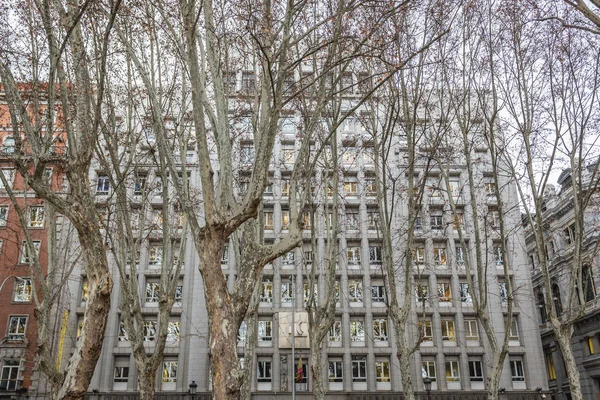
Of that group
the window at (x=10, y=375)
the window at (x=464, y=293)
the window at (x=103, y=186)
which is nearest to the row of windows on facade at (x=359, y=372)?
the window at (x=464, y=293)

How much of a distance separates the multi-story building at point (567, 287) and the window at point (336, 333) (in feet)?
38.2

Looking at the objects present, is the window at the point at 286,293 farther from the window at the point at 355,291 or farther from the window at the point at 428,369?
the window at the point at 428,369

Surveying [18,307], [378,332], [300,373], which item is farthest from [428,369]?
[18,307]

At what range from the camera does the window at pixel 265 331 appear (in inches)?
1244

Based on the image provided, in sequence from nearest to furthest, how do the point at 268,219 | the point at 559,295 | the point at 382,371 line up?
the point at 382,371
the point at 268,219
the point at 559,295

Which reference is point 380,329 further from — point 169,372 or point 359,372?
point 169,372

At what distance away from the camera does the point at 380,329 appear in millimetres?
31984

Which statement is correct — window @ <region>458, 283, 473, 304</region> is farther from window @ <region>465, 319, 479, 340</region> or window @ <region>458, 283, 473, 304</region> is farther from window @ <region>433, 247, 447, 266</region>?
window @ <region>433, 247, 447, 266</region>

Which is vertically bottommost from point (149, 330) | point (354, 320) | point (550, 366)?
point (550, 366)

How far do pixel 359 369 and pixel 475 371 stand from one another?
22.2 feet

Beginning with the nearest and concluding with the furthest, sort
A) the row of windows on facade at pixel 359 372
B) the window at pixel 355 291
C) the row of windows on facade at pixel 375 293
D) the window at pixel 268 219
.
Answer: the row of windows on facade at pixel 359 372
the row of windows on facade at pixel 375 293
the window at pixel 355 291
the window at pixel 268 219

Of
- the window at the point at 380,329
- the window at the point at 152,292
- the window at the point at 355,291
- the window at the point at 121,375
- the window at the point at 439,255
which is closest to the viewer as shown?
the window at the point at 121,375

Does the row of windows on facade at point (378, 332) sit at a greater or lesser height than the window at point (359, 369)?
greater

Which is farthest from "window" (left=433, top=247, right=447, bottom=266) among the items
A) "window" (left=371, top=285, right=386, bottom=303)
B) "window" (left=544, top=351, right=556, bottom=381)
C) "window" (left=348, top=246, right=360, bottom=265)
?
"window" (left=544, top=351, right=556, bottom=381)
